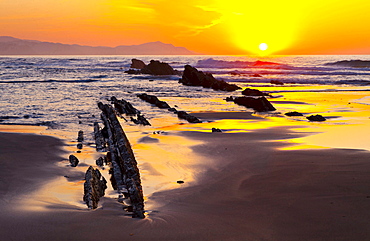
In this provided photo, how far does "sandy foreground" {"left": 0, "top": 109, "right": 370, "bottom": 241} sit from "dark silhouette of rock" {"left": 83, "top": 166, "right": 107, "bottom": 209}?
5.6 inches

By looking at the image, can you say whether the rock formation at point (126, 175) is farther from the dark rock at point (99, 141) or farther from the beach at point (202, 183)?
the dark rock at point (99, 141)

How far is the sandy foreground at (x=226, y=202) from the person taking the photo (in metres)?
4.50

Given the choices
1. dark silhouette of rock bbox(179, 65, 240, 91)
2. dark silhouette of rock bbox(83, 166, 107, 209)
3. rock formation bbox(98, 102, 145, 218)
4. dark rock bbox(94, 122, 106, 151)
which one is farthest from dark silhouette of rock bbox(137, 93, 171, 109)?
dark silhouette of rock bbox(83, 166, 107, 209)

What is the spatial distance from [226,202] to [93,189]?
2.32 meters

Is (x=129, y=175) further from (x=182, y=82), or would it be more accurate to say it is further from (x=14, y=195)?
(x=182, y=82)

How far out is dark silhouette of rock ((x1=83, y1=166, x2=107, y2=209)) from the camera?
5527 mm

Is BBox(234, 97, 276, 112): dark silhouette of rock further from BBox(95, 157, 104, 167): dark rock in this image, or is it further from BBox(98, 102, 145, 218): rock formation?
BBox(95, 157, 104, 167): dark rock

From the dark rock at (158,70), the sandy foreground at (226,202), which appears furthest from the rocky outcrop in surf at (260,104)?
the dark rock at (158,70)

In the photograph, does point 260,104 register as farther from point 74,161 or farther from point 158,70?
point 158,70

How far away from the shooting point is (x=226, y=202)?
6.02 metres

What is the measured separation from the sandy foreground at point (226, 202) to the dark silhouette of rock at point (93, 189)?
0.14 m

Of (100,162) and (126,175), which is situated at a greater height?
(126,175)

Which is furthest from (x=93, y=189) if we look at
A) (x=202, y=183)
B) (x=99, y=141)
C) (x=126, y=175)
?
(x=99, y=141)

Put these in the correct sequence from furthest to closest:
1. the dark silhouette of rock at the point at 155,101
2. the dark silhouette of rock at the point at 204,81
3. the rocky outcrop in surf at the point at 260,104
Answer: the dark silhouette of rock at the point at 204,81 < the dark silhouette of rock at the point at 155,101 < the rocky outcrop in surf at the point at 260,104
